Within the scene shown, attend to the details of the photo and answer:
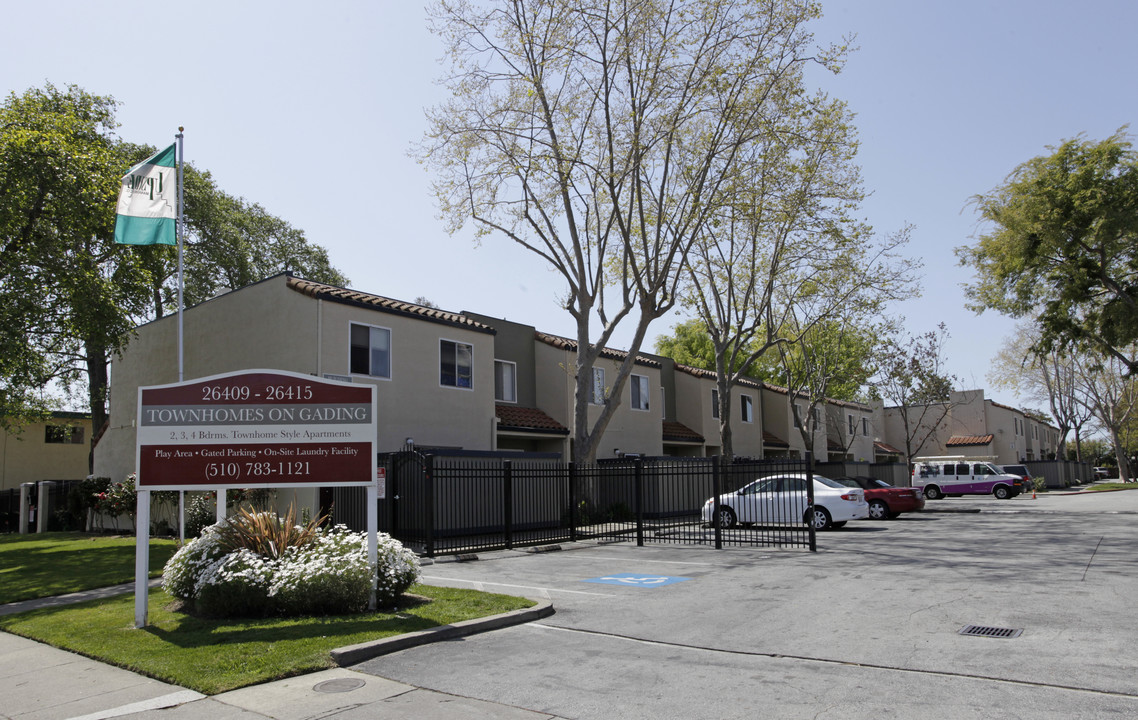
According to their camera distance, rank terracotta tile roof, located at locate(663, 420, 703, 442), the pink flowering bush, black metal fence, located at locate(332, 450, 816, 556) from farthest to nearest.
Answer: terracotta tile roof, located at locate(663, 420, 703, 442)
the pink flowering bush
black metal fence, located at locate(332, 450, 816, 556)

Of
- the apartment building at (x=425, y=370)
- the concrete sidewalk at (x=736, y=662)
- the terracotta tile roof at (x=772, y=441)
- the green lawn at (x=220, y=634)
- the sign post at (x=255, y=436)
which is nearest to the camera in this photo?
the concrete sidewalk at (x=736, y=662)

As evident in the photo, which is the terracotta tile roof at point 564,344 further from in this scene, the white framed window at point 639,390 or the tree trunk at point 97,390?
the tree trunk at point 97,390

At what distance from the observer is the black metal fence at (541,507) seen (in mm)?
17016

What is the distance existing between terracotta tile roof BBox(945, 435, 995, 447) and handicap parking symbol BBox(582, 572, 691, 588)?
5824 centimetres

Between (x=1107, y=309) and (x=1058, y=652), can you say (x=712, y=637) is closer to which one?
(x=1058, y=652)

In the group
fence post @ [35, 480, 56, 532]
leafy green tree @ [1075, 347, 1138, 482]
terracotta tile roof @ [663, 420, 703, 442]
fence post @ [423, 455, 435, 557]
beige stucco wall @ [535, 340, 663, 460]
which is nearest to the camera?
fence post @ [423, 455, 435, 557]

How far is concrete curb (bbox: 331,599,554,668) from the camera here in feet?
24.0

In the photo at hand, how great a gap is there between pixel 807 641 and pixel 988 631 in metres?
1.83

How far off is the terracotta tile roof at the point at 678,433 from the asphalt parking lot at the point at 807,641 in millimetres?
18677

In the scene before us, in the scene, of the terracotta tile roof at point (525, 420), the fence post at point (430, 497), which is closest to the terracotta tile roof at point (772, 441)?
the terracotta tile roof at point (525, 420)

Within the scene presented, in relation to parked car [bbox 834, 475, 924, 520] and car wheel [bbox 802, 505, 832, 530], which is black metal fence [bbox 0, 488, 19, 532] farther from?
parked car [bbox 834, 475, 924, 520]

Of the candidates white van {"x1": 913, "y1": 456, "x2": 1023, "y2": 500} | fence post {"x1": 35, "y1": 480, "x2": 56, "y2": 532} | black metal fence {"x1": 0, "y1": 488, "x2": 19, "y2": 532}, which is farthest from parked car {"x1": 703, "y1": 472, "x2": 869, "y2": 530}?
black metal fence {"x1": 0, "y1": 488, "x2": 19, "y2": 532}

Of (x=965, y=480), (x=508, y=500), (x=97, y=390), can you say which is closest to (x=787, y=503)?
(x=508, y=500)

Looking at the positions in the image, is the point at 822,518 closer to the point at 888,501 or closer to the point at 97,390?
the point at 888,501
